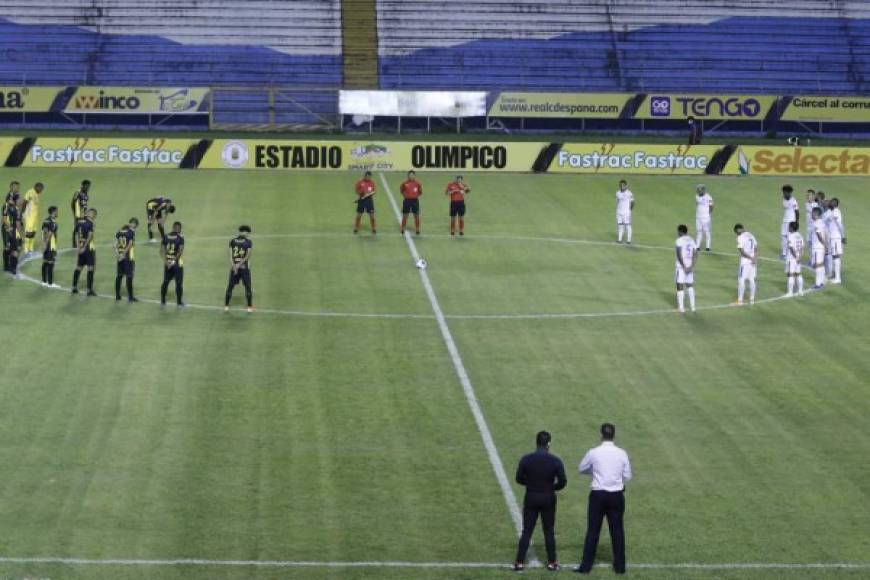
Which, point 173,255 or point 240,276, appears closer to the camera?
→ point 173,255

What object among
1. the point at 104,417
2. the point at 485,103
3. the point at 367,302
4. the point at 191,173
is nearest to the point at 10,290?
the point at 367,302

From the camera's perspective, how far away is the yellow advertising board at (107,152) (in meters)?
60.5

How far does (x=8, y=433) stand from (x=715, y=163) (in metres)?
41.3

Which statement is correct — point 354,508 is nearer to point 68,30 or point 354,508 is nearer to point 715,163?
point 715,163

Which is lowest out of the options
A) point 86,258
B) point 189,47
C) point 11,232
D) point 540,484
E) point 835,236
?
point 540,484

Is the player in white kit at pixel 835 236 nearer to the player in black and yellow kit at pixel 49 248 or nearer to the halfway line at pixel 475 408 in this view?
the halfway line at pixel 475 408

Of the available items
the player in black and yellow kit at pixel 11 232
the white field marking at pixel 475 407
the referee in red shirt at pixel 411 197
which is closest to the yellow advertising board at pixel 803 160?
the referee in red shirt at pixel 411 197

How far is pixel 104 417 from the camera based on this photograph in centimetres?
2772

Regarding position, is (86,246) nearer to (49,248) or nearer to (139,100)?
(49,248)

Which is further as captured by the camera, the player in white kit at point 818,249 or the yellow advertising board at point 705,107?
the yellow advertising board at point 705,107

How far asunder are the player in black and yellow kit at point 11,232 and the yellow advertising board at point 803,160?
3141cm

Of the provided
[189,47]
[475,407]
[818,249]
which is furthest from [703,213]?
[189,47]

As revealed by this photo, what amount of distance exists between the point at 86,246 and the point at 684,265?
13.7m

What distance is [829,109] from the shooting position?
75375 mm
